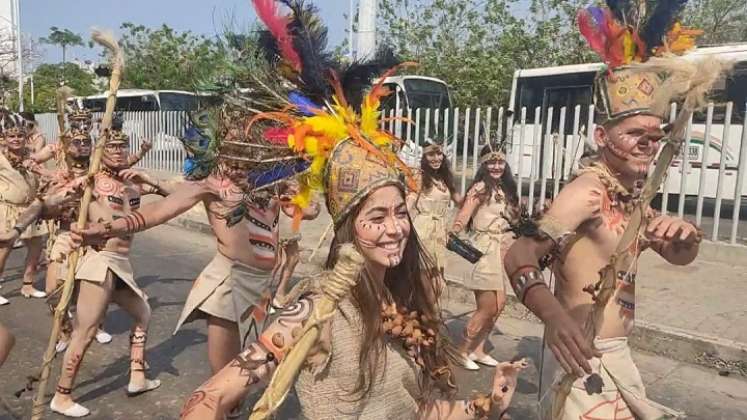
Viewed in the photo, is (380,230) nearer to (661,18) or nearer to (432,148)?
(661,18)

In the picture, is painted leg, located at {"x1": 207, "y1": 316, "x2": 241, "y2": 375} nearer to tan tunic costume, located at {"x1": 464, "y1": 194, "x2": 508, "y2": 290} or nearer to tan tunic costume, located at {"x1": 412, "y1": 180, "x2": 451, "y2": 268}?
tan tunic costume, located at {"x1": 464, "y1": 194, "x2": 508, "y2": 290}

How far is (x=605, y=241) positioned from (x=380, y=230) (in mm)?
947

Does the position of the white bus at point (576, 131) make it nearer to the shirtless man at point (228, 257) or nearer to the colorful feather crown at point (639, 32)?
the shirtless man at point (228, 257)

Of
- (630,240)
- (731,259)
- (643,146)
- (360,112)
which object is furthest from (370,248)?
(731,259)

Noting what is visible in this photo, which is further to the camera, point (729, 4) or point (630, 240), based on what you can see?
point (729, 4)

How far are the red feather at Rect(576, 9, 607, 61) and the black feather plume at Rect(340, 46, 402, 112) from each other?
0.82 m

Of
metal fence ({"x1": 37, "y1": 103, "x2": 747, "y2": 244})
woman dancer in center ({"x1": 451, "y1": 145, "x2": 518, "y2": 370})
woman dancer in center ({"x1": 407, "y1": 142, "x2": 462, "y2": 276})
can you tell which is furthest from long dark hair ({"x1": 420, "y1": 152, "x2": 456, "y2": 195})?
metal fence ({"x1": 37, "y1": 103, "x2": 747, "y2": 244})

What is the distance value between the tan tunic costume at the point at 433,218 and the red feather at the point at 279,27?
3784mm

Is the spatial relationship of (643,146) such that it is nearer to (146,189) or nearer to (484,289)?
(484,289)

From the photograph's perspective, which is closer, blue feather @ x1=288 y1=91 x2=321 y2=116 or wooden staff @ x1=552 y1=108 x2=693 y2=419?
wooden staff @ x1=552 y1=108 x2=693 y2=419

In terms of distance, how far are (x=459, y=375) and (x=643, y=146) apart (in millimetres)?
3130

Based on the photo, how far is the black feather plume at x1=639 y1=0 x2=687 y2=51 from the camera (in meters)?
2.53

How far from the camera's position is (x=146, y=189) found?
5449 millimetres

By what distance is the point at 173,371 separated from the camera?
5246 mm
